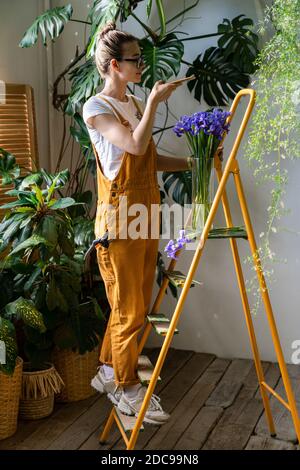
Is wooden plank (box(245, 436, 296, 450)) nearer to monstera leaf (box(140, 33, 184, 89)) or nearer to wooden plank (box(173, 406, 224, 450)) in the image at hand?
wooden plank (box(173, 406, 224, 450))

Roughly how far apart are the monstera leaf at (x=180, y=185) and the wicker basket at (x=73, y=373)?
2.85 feet

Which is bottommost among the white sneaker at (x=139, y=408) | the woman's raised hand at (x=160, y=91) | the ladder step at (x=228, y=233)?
the white sneaker at (x=139, y=408)

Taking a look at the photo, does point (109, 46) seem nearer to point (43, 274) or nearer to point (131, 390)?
point (43, 274)

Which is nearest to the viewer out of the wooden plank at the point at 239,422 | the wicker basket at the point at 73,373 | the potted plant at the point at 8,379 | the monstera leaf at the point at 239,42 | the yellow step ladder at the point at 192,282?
the yellow step ladder at the point at 192,282

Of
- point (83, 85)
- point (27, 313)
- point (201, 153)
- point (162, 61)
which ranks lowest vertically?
point (27, 313)

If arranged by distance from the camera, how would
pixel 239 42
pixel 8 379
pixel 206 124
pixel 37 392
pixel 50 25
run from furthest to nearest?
pixel 239 42
pixel 50 25
pixel 37 392
pixel 8 379
pixel 206 124

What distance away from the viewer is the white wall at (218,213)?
3625 mm

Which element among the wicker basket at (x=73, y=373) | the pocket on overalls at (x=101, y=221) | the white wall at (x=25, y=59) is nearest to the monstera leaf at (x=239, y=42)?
the white wall at (x=25, y=59)

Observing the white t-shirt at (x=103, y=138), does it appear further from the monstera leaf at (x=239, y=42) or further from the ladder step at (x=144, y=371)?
the monstera leaf at (x=239, y=42)

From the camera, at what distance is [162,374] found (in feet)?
12.1

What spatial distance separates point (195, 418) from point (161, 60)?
1593 mm

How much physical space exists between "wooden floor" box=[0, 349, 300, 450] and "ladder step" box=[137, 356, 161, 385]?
425 mm

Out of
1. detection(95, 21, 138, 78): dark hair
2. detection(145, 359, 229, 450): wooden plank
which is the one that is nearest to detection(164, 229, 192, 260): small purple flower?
detection(95, 21, 138, 78): dark hair

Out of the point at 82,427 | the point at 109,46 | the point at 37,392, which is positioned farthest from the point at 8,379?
the point at 109,46
